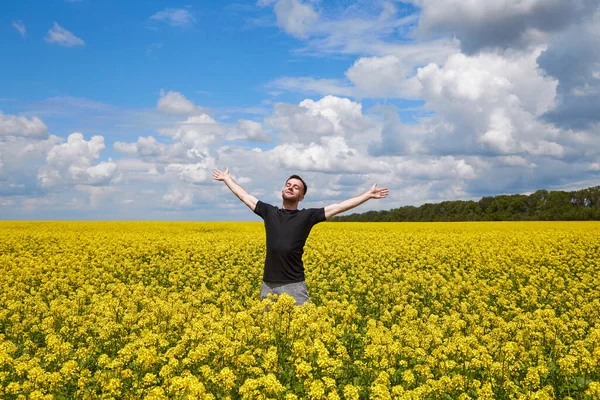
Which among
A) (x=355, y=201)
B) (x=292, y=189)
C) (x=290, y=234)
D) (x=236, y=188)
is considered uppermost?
(x=236, y=188)

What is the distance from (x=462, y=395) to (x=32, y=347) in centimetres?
725

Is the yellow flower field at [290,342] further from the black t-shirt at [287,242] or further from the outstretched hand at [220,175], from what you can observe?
the outstretched hand at [220,175]

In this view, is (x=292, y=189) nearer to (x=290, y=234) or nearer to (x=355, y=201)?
(x=290, y=234)

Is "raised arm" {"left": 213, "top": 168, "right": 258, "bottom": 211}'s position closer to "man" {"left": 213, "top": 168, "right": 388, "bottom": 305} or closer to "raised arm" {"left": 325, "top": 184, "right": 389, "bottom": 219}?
"man" {"left": 213, "top": 168, "right": 388, "bottom": 305}

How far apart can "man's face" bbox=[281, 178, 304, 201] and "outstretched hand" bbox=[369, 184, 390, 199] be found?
1.25m

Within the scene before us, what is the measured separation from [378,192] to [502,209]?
86424 millimetres

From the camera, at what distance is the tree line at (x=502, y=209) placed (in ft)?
271

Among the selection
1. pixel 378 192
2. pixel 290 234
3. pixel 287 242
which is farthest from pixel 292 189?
pixel 378 192

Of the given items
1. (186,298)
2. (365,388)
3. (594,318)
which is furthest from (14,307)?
(594,318)

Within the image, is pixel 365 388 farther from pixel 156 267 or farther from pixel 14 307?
pixel 156 267

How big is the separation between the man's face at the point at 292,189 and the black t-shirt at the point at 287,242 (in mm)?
274

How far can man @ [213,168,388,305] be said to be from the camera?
771 cm

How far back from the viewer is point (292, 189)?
25.7 feet

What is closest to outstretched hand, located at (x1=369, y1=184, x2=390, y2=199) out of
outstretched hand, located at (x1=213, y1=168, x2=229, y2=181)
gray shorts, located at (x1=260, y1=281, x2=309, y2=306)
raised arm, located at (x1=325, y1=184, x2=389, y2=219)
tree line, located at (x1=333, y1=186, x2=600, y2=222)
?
raised arm, located at (x1=325, y1=184, x2=389, y2=219)
